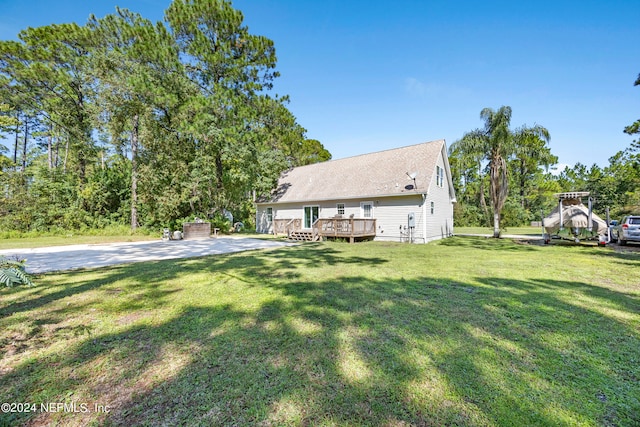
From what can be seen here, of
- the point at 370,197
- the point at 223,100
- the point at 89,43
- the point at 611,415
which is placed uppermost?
the point at 89,43

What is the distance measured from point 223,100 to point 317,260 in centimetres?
1490

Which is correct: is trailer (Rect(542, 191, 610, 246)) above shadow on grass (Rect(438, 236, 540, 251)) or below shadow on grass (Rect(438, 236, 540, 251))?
above

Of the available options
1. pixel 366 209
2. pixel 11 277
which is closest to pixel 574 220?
pixel 366 209

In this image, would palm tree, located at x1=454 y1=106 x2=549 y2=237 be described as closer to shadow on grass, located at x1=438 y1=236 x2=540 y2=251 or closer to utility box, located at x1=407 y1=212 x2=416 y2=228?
shadow on grass, located at x1=438 y1=236 x2=540 y2=251

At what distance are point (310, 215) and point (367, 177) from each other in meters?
4.70

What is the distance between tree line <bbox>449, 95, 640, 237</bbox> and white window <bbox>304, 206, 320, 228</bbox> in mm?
9972

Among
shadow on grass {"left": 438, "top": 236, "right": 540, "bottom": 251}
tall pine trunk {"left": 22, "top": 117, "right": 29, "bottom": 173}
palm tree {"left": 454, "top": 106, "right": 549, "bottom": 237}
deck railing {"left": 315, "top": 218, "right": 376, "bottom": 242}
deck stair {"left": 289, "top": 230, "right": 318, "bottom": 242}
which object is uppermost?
tall pine trunk {"left": 22, "top": 117, "right": 29, "bottom": 173}

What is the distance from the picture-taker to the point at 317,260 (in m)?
8.34

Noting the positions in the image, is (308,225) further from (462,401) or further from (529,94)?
(462,401)

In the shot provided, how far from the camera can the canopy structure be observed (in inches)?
470

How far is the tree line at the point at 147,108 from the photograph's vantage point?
1647 cm

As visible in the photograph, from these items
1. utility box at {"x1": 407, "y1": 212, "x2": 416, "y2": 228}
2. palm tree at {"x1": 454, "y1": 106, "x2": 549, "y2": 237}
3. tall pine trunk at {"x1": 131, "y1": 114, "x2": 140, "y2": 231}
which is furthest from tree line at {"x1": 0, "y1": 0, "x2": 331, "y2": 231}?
palm tree at {"x1": 454, "y1": 106, "x2": 549, "y2": 237}

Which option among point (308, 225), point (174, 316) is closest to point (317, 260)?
point (174, 316)

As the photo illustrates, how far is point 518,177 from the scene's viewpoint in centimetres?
3625
